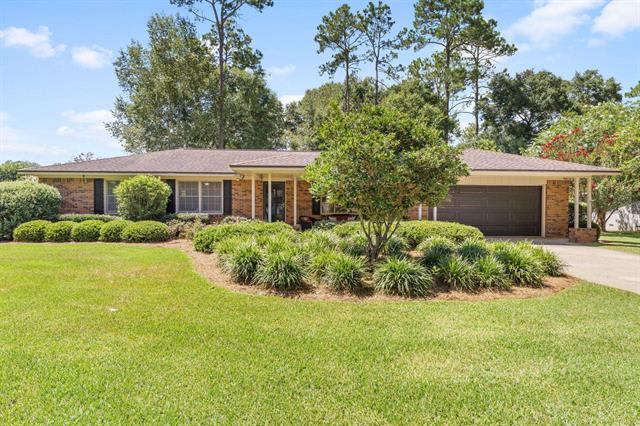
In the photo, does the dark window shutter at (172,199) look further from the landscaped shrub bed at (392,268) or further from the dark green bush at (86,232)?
the landscaped shrub bed at (392,268)

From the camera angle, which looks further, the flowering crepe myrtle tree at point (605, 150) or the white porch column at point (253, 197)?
the flowering crepe myrtle tree at point (605, 150)

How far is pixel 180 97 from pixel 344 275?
89.5ft

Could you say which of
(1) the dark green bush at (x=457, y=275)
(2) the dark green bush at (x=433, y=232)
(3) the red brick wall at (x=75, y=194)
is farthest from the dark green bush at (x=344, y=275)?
(3) the red brick wall at (x=75, y=194)

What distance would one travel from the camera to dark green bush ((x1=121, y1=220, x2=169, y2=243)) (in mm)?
12828

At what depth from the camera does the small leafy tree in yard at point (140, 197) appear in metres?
14.4

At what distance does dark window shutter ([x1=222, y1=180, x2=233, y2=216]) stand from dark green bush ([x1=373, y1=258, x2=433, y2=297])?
10885 mm

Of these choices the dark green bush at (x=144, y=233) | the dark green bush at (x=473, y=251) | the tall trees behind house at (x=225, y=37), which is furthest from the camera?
the tall trees behind house at (x=225, y=37)

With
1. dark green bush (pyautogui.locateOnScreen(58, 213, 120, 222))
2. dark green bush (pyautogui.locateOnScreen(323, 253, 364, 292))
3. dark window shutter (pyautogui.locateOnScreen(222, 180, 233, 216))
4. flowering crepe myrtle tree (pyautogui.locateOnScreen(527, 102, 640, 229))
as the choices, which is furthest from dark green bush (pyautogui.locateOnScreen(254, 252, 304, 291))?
flowering crepe myrtle tree (pyautogui.locateOnScreen(527, 102, 640, 229))

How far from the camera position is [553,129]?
23297 millimetres

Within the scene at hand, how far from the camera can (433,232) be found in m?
11.6

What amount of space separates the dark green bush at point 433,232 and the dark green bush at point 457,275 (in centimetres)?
392

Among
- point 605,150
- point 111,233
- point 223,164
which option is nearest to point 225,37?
point 223,164

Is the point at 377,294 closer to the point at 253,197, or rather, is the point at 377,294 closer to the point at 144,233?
the point at 144,233

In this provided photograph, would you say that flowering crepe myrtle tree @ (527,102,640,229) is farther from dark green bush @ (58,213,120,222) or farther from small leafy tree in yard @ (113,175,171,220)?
dark green bush @ (58,213,120,222)
